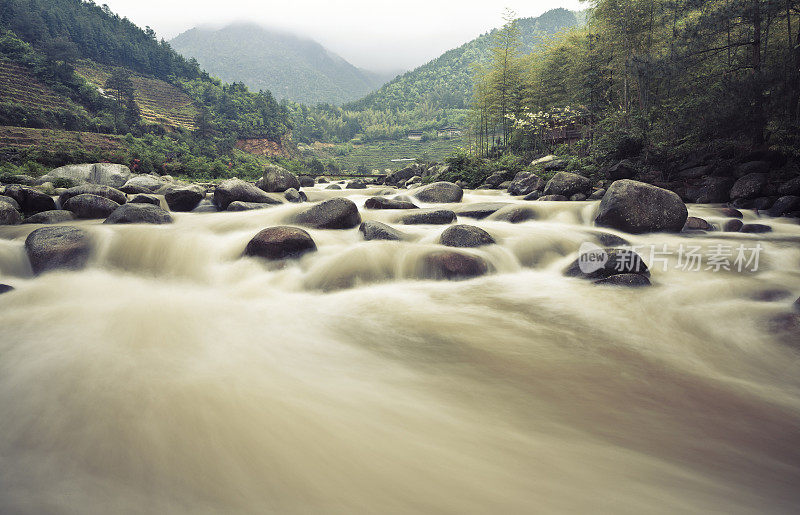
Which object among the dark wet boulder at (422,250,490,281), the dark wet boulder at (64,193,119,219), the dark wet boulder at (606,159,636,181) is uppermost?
the dark wet boulder at (606,159,636,181)

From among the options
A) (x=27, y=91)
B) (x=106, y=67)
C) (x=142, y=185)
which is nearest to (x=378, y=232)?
(x=142, y=185)

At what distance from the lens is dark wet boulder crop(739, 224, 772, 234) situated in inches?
318

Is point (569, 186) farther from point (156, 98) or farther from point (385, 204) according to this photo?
point (156, 98)

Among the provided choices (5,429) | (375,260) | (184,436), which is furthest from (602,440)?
(375,260)

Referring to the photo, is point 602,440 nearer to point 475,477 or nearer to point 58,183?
point 475,477

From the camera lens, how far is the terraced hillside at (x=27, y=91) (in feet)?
137

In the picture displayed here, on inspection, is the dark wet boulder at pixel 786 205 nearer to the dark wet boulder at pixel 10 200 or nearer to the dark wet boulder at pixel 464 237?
the dark wet boulder at pixel 464 237

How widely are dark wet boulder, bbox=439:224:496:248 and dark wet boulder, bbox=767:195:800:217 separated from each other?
863 centimetres

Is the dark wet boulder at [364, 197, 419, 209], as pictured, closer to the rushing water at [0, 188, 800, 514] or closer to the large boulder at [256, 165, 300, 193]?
the large boulder at [256, 165, 300, 193]

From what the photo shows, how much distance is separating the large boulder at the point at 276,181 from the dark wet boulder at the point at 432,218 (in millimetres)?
8433

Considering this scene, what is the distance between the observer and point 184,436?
73.7 inches

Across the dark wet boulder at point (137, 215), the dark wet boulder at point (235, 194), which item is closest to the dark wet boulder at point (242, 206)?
the dark wet boulder at point (235, 194)

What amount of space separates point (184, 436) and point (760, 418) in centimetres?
326

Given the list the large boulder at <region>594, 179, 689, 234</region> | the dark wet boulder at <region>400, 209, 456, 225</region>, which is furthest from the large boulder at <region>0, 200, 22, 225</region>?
the large boulder at <region>594, 179, 689, 234</region>
